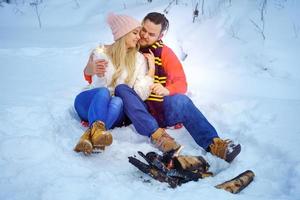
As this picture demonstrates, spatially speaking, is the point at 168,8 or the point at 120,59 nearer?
the point at 120,59

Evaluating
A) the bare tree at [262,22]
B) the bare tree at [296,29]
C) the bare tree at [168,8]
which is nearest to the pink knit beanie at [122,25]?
the bare tree at [262,22]

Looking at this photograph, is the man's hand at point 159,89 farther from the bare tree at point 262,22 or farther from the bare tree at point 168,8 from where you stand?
the bare tree at point 168,8

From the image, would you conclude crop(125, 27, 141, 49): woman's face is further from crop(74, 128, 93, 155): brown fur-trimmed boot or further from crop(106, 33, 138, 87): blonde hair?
crop(74, 128, 93, 155): brown fur-trimmed boot

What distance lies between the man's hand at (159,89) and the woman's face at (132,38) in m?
0.41

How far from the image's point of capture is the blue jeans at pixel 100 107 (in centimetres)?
341

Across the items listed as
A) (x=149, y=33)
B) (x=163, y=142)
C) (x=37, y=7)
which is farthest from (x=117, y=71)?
(x=37, y=7)

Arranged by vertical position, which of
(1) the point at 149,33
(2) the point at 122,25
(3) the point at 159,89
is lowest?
(3) the point at 159,89

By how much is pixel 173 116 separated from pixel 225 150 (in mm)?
647

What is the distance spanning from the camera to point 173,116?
3746mm

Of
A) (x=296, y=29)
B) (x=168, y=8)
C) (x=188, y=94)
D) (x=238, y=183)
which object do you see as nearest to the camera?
(x=238, y=183)

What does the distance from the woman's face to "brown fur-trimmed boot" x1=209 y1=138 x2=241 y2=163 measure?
1.16 m

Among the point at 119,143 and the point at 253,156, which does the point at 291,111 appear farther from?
the point at 119,143

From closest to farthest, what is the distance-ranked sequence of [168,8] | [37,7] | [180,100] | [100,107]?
[100,107]
[180,100]
[168,8]
[37,7]

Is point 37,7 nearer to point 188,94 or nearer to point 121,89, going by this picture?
point 188,94
